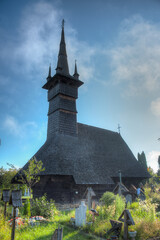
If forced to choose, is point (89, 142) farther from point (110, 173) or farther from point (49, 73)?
point (49, 73)

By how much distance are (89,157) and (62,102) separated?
774cm

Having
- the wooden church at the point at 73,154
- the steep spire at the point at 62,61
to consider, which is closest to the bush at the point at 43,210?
the wooden church at the point at 73,154

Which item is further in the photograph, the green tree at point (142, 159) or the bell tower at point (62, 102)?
the green tree at point (142, 159)

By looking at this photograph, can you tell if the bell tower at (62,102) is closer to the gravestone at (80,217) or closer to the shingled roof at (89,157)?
the shingled roof at (89,157)

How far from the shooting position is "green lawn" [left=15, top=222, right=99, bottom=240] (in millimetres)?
7591

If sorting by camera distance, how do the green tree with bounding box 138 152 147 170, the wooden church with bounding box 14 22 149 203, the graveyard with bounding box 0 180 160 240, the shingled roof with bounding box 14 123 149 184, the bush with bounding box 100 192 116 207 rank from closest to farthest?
the graveyard with bounding box 0 180 160 240 → the bush with bounding box 100 192 116 207 → the wooden church with bounding box 14 22 149 203 → the shingled roof with bounding box 14 123 149 184 → the green tree with bounding box 138 152 147 170

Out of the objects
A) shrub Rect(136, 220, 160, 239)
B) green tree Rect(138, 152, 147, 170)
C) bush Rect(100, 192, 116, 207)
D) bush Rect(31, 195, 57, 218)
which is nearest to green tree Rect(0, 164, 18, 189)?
bush Rect(31, 195, 57, 218)

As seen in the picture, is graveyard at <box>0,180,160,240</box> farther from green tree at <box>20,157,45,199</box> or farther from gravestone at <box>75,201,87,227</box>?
green tree at <box>20,157,45,199</box>

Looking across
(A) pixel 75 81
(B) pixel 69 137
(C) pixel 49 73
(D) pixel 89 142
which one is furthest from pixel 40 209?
(C) pixel 49 73

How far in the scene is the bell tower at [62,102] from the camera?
2120cm

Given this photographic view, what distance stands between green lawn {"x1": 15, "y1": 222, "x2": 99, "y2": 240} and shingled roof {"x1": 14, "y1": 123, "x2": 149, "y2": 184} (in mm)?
7348

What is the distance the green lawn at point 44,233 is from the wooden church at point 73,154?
7325mm

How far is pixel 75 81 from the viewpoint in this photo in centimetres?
2364

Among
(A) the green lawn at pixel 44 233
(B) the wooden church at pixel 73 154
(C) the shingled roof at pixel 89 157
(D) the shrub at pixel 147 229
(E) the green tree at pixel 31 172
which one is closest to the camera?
(A) the green lawn at pixel 44 233
